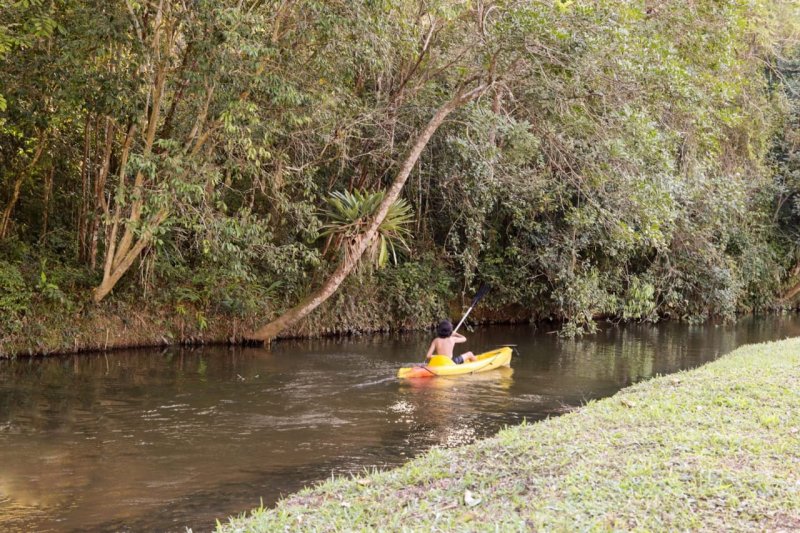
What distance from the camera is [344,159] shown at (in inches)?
670

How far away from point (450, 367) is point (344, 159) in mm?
6174

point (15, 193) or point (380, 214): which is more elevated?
point (15, 193)

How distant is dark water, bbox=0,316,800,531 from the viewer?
6.72 m

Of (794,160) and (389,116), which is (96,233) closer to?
(389,116)

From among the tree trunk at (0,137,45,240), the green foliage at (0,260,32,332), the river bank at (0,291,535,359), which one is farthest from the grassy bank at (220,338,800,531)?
the tree trunk at (0,137,45,240)

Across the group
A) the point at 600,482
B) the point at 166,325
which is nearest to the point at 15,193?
the point at 166,325

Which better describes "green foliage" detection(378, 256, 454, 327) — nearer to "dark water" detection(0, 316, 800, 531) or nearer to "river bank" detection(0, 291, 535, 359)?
"river bank" detection(0, 291, 535, 359)

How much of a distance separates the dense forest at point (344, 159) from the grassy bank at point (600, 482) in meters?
7.08

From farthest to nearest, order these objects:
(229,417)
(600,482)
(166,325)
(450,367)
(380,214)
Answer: (166,325), (380,214), (450,367), (229,417), (600,482)

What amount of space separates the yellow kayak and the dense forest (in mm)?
2852

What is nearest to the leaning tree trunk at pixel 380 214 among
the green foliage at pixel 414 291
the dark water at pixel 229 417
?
the dark water at pixel 229 417

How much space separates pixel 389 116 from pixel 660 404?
35.0ft

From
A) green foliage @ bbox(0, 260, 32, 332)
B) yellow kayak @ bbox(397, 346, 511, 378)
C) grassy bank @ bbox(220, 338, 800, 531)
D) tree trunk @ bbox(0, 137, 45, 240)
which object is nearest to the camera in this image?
grassy bank @ bbox(220, 338, 800, 531)

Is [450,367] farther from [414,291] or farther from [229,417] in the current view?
[414,291]
